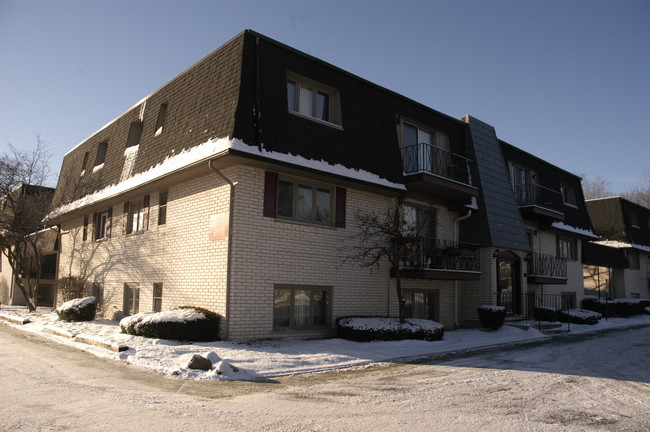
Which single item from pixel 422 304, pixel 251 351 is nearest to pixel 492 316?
pixel 422 304

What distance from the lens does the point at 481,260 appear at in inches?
749

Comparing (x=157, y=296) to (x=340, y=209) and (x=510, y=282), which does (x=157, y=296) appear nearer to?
(x=340, y=209)

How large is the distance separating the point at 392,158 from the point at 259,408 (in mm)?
10976

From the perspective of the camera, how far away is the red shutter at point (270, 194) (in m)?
13.3

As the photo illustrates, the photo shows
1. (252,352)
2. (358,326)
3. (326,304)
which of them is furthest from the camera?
(326,304)

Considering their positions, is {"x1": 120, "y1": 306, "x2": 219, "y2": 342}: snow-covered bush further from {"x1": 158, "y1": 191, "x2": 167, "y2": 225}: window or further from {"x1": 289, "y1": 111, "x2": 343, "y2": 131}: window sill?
{"x1": 289, "y1": 111, "x2": 343, "y2": 131}: window sill

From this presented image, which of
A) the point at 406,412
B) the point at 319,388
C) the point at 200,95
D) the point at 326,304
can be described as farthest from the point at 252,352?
the point at 200,95

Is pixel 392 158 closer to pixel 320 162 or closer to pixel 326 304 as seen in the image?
pixel 320 162

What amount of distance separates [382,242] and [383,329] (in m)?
2.99

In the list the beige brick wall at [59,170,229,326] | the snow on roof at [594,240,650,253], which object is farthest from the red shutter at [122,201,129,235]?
the snow on roof at [594,240,650,253]

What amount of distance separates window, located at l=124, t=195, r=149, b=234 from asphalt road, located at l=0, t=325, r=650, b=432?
20.8 feet

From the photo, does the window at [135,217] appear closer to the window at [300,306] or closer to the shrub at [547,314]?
the window at [300,306]

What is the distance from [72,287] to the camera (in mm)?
20750

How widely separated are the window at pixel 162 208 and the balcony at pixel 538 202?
14736 millimetres
